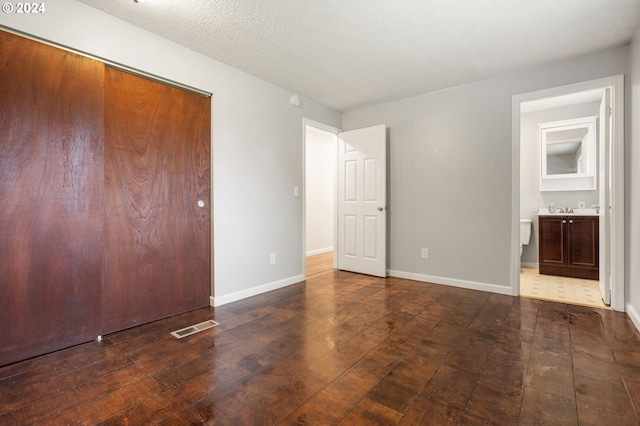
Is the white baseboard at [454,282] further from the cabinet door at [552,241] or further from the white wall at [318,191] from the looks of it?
the white wall at [318,191]

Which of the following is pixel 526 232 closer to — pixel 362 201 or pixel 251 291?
pixel 362 201

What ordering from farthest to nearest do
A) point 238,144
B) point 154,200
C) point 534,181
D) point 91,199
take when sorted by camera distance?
point 534,181 < point 238,144 < point 154,200 < point 91,199

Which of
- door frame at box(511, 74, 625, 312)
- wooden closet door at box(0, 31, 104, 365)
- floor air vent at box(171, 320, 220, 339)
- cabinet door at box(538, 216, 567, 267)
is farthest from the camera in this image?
cabinet door at box(538, 216, 567, 267)

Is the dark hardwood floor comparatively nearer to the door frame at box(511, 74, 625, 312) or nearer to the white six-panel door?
the door frame at box(511, 74, 625, 312)

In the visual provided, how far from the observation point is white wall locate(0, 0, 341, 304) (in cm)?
223

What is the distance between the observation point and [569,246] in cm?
416

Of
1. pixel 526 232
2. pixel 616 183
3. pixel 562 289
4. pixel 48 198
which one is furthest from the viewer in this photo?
pixel 526 232

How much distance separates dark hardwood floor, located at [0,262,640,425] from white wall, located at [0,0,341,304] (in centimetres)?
74

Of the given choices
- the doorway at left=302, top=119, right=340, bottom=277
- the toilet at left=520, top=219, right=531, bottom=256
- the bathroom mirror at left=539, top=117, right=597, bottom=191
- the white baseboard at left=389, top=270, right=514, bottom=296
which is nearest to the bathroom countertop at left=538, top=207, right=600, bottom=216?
the toilet at left=520, top=219, right=531, bottom=256

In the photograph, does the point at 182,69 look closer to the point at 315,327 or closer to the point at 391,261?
the point at 315,327

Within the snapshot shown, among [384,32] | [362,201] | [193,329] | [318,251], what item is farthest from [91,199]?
[318,251]

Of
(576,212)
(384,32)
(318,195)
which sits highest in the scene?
(384,32)

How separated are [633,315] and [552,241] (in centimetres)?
194

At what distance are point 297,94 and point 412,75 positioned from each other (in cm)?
142
